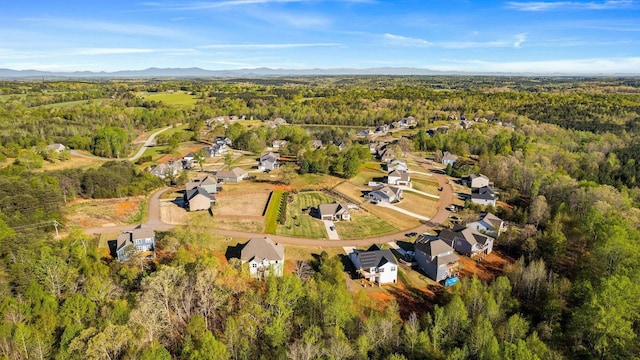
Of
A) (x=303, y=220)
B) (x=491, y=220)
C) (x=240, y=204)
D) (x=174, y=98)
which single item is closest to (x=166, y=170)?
(x=240, y=204)

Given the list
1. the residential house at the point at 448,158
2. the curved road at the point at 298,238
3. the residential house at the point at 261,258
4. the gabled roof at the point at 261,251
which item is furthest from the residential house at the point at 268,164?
the residential house at the point at 261,258

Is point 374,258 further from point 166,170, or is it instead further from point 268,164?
point 166,170

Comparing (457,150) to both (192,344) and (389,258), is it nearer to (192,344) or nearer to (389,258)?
(389,258)

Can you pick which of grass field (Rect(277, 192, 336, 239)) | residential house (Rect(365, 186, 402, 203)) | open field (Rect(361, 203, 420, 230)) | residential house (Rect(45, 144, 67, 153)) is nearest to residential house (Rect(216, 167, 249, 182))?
grass field (Rect(277, 192, 336, 239))

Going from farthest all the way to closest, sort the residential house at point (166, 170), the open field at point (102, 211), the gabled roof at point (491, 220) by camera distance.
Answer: the residential house at point (166, 170), the open field at point (102, 211), the gabled roof at point (491, 220)

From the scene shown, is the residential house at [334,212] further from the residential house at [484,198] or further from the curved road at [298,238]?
the residential house at [484,198]

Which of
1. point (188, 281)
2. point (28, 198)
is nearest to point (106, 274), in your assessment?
point (188, 281)
